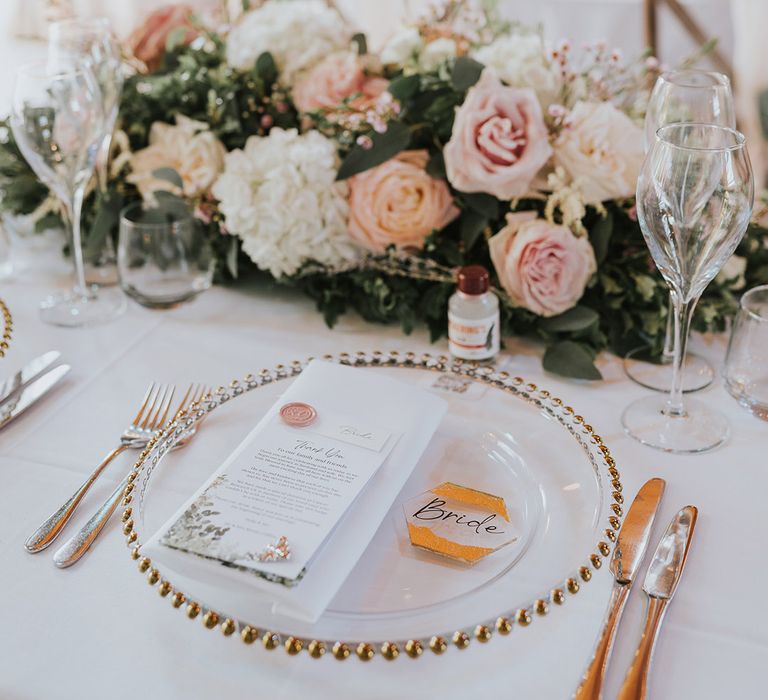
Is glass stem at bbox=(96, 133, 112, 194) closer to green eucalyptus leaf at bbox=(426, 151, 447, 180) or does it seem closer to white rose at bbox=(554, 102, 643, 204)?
green eucalyptus leaf at bbox=(426, 151, 447, 180)

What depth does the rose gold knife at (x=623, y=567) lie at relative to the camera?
64cm

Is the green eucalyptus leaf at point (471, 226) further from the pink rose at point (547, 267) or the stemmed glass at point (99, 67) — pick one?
the stemmed glass at point (99, 67)

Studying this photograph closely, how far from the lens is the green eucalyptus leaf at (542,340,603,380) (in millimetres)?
1048

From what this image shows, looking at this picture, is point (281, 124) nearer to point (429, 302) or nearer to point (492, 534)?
point (429, 302)

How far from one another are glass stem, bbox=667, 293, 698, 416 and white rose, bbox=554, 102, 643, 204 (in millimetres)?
217

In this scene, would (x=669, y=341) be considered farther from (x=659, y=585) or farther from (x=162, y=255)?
(x=162, y=255)

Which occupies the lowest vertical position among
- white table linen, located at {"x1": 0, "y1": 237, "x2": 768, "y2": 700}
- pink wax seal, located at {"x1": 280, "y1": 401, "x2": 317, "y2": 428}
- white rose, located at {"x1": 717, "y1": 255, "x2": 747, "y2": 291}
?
white table linen, located at {"x1": 0, "y1": 237, "x2": 768, "y2": 700}

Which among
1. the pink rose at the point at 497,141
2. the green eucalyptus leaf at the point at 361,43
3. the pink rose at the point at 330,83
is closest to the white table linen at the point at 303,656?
the pink rose at the point at 497,141

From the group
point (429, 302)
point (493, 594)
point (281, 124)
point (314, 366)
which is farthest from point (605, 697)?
point (281, 124)

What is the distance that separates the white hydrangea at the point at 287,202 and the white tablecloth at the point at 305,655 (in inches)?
10.9

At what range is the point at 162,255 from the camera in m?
1.24

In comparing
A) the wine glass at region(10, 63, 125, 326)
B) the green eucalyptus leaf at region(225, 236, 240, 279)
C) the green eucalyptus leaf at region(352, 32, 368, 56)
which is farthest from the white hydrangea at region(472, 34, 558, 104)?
the wine glass at region(10, 63, 125, 326)

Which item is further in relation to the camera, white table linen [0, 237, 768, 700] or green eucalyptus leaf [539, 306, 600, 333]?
green eucalyptus leaf [539, 306, 600, 333]

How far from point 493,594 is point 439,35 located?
3.07 ft
